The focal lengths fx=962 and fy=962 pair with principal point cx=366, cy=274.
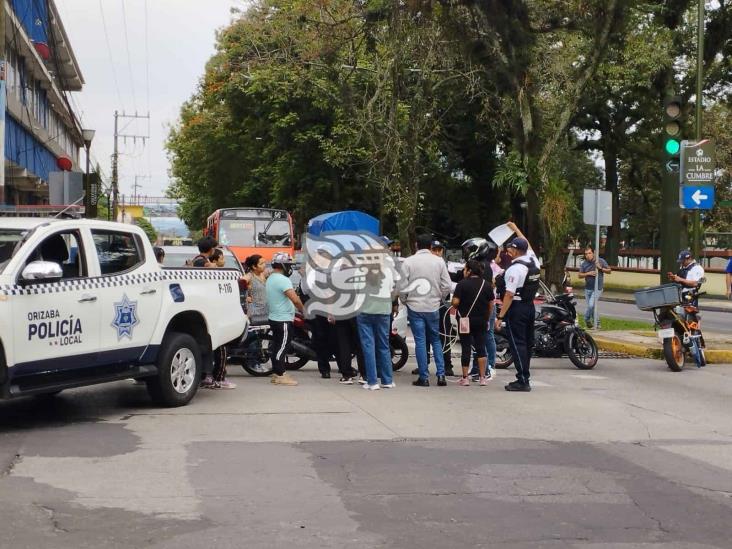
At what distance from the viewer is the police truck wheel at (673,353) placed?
14.4 meters

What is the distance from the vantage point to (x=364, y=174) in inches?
1578

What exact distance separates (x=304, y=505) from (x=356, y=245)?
21.9 feet

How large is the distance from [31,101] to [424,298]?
101ft

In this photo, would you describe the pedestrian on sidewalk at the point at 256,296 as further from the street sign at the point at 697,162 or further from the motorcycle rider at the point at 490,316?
the street sign at the point at 697,162

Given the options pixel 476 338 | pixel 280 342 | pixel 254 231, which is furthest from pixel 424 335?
pixel 254 231

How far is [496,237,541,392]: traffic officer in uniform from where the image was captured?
38.9ft

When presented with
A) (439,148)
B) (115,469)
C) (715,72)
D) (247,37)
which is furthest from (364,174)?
(115,469)

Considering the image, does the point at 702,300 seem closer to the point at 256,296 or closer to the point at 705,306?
the point at 705,306

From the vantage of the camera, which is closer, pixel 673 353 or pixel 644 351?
pixel 673 353

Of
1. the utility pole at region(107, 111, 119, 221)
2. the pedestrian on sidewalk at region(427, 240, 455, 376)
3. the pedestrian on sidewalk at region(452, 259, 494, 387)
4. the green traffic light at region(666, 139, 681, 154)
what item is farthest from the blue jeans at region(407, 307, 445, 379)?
the utility pole at region(107, 111, 119, 221)

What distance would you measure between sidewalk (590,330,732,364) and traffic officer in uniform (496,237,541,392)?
16.8 feet

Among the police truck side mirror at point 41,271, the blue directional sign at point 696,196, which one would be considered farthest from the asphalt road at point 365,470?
the blue directional sign at point 696,196

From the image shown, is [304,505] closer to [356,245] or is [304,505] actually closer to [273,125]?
[356,245]

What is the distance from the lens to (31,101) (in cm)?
3878
